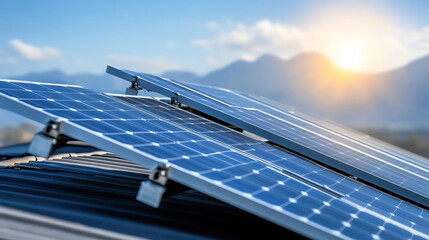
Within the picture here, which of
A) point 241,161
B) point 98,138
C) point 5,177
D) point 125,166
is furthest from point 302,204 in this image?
point 125,166

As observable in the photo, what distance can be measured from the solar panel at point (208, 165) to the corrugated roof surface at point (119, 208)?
0.91 metres

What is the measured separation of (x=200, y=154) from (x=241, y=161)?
0.78 meters

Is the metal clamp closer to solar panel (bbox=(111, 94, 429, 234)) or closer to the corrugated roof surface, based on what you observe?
solar panel (bbox=(111, 94, 429, 234))

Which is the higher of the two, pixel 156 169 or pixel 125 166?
pixel 156 169

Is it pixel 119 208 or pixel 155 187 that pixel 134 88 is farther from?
pixel 155 187

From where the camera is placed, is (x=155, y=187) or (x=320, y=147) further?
(x=320, y=147)

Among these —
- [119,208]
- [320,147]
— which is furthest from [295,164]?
[119,208]

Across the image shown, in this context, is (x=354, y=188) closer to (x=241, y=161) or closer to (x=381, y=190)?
(x=381, y=190)

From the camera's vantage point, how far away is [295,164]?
9.73 metres

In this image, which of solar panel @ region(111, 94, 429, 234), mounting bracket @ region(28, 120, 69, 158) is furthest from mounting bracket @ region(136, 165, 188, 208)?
solar panel @ region(111, 94, 429, 234)

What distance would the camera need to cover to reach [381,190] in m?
10.9

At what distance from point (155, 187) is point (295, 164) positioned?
4.04 metres

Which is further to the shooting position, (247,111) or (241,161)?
(247,111)

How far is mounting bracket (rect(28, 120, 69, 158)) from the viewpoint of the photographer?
21.5ft
